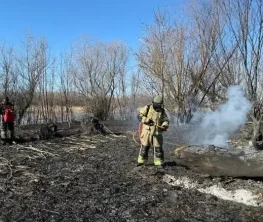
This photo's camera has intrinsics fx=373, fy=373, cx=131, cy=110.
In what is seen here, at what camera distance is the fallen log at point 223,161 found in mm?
7711

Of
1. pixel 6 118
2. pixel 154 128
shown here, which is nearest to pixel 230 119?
pixel 154 128

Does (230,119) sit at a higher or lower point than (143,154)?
higher

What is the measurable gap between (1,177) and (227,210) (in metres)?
4.50

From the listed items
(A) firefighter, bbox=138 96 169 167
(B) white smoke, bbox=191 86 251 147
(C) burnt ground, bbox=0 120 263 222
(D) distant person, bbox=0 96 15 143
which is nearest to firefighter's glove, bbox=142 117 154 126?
(A) firefighter, bbox=138 96 169 167

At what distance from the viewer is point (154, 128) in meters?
8.63

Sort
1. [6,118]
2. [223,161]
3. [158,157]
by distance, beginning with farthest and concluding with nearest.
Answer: [6,118]
[158,157]
[223,161]

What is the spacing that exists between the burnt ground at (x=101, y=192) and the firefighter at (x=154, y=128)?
30cm

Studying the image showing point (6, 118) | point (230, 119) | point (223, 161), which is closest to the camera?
point (223, 161)

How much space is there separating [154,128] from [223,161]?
1.71 metres

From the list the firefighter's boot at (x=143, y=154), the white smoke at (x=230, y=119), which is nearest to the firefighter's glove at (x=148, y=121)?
the firefighter's boot at (x=143, y=154)

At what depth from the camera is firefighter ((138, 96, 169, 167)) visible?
857 centimetres

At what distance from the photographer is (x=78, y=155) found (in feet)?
34.7

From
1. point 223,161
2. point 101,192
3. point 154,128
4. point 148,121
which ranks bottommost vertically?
point 101,192

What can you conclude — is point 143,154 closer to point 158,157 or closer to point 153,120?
point 158,157
